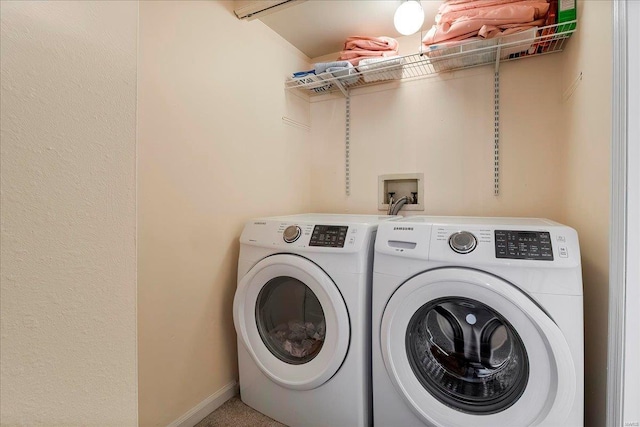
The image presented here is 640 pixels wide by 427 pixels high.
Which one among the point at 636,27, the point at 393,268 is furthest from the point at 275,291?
the point at 636,27

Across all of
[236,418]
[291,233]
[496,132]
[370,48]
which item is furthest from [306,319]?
[370,48]

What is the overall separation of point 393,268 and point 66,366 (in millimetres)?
953

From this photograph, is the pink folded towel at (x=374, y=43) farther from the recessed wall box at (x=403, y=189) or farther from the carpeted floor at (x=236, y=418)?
the carpeted floor at (x=236, y=418)

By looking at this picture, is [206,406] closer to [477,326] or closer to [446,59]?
[477,326]

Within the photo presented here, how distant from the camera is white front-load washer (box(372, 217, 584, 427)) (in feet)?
2.97

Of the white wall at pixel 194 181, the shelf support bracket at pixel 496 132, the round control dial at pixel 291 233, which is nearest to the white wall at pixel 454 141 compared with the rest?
the shelf support bracket at pixel 496 132

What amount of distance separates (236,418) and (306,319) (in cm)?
56

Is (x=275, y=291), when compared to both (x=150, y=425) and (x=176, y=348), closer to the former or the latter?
(x=176, y=348)

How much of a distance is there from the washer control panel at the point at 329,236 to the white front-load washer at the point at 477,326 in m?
0.15

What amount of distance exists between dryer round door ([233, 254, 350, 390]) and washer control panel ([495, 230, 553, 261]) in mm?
597

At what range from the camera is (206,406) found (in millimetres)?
1416

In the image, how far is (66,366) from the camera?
406 mm

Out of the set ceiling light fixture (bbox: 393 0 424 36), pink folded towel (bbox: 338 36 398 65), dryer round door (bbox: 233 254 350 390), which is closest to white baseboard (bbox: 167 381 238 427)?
dryer round door (bbox: 233 254 350 390)

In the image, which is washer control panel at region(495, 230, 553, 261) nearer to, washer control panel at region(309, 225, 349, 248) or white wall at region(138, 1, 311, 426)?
washer control panel at region(309, 225, 349, 248)
